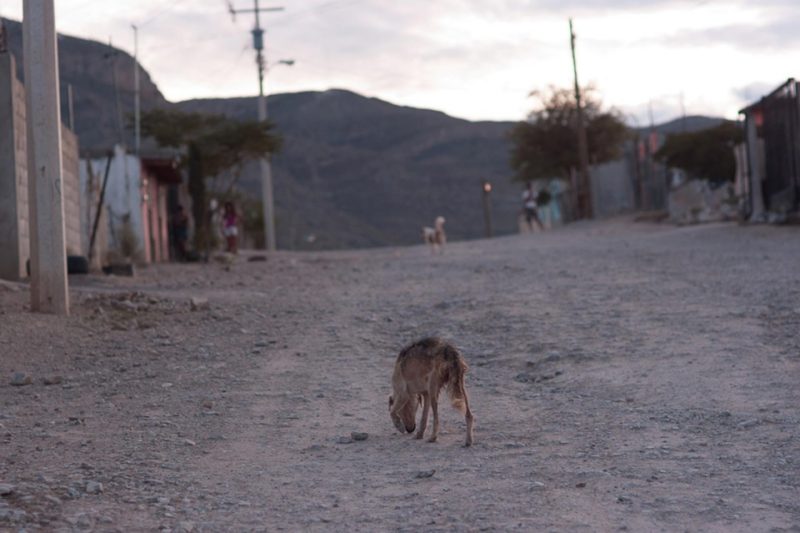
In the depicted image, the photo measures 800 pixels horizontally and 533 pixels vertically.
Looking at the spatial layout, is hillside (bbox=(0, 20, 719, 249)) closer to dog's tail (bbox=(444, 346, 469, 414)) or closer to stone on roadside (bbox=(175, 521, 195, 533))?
dog's tail (bbox=(444, 346, 469, 414))

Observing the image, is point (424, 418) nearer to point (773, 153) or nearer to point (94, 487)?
point (94, 487)

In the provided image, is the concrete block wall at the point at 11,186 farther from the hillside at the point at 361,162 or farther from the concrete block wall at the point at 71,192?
the hillside at the point at 361,162

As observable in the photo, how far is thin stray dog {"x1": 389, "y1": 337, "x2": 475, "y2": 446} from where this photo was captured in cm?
771

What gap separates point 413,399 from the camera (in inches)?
315

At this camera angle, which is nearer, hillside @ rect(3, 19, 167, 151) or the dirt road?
the dirt road

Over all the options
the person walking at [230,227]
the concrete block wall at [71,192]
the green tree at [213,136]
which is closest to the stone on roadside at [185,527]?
the concrete block wall at [71,192]

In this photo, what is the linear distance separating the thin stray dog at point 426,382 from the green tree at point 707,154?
42413mm

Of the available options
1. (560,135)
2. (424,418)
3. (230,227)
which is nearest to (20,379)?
(424,418)

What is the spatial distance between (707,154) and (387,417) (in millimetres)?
42118

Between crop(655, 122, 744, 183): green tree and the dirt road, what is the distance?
102 feet

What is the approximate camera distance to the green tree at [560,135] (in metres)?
61.7

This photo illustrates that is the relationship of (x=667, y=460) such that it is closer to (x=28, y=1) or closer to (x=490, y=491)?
(x=490, y=491)

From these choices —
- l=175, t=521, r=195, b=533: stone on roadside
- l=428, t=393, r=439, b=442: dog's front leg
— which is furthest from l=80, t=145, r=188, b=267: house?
l=175, t=521, r=195, b=533: stone on roadside

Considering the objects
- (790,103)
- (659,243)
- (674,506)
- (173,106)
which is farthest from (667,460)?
(173,106)
